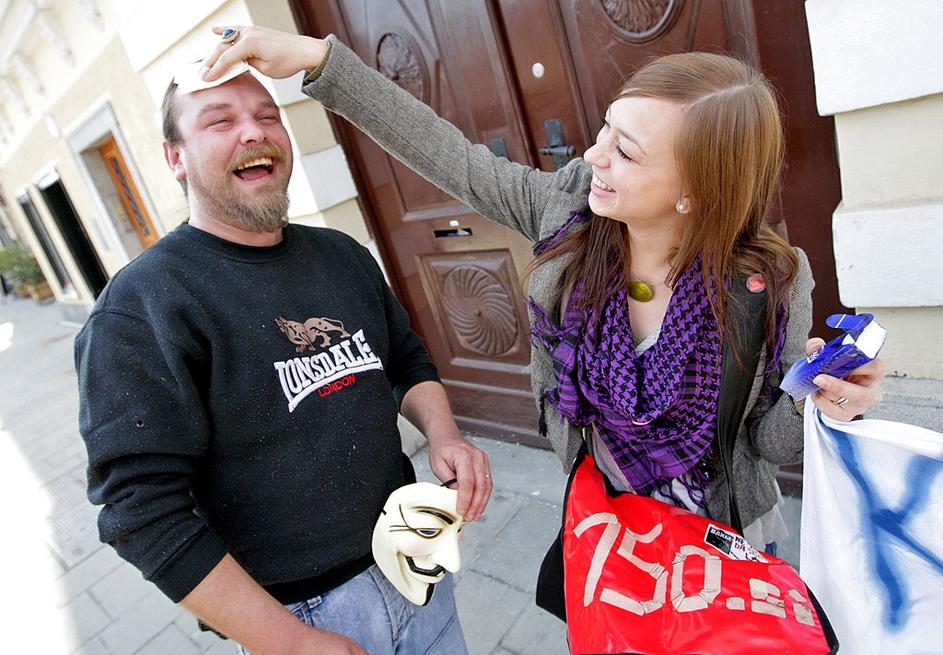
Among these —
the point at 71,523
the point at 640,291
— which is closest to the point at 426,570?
the point at 640,291

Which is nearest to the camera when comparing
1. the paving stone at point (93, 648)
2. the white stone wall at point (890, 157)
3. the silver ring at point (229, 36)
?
the silver ring at point (229, 36)

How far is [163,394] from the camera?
110 centimetres

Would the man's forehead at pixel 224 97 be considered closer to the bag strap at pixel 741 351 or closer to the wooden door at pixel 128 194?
the bag strap at pixel 741 351

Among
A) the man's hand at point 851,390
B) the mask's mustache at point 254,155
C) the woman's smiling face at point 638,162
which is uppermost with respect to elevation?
the mask's mustache at point 254,155

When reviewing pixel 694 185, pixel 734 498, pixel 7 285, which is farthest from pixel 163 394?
pixel 7 285

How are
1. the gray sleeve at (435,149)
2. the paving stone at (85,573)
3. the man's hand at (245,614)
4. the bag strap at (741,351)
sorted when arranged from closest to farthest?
1. the man's hand at (245,614)
2. the bag strap at (741,351)
3. the gray sleeve at (435,149)
4. the paving stone at (85,573)

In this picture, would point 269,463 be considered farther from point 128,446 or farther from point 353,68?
point 353,68

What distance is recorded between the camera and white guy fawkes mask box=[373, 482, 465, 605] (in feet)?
4.18

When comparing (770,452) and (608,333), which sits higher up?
(608,333)

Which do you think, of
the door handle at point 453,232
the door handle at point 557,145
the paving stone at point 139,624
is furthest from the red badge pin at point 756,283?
the paving stone at point 139,624

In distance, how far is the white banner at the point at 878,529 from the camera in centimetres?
102

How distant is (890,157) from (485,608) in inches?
87.1

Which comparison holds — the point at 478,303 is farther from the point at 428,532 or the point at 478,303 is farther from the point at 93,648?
the point at 93,648

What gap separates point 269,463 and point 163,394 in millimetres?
255
